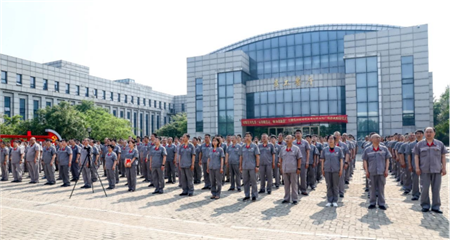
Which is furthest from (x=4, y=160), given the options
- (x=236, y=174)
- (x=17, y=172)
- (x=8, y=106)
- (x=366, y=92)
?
(x=8, y=106)

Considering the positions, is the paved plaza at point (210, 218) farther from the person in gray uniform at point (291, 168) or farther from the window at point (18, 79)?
the window at point (18, 79)

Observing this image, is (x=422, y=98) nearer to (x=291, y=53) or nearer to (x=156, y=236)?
(x=291, y=53)

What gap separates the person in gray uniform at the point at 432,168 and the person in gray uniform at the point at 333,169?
1897 millimetres

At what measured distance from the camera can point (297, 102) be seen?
3762 cm

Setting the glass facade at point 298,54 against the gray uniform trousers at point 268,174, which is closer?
the gray uniform trousers at point 268,174

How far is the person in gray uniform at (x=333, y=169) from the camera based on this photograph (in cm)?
902

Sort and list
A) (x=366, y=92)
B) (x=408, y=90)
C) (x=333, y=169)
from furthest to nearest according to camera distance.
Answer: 1. (x=366, y=92)
2. (x=408, y=90)
3. (x=333, y=169)

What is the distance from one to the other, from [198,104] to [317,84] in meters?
15.0

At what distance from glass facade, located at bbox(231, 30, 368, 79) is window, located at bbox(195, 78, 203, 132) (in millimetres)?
7277

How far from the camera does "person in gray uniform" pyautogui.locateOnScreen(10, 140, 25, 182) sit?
15555 millimetres

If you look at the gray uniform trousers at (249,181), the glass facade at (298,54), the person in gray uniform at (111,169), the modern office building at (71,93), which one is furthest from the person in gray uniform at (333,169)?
the modern office building at (71,93)

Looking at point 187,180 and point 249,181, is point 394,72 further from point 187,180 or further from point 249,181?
point 187,180

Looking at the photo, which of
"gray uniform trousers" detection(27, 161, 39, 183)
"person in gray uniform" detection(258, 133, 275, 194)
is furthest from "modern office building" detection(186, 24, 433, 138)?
"gray uniform trousers" detection(27, 161, 39, 183)

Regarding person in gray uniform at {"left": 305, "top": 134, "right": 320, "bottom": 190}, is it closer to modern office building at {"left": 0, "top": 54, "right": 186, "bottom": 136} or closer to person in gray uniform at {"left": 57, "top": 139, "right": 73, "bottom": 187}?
person in gray uniform at {"left": 57, "top": 139, "right": 73, "bottom": 187}
